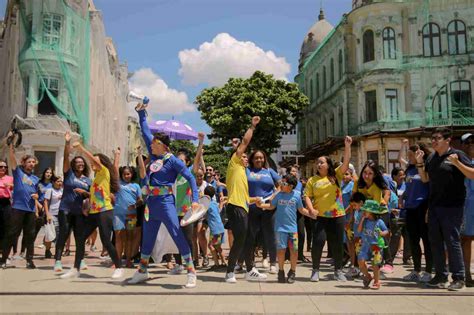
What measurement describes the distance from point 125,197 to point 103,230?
1228 mm

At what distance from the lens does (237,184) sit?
665 centimetres

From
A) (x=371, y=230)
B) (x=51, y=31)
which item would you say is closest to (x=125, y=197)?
(x=371, y=230)

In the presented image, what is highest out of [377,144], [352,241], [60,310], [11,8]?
[11,8]

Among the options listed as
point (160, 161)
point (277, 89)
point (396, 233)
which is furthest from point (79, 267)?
point (277, 89)

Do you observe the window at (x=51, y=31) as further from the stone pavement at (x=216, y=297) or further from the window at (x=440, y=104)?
the window at (x=440, y=104)

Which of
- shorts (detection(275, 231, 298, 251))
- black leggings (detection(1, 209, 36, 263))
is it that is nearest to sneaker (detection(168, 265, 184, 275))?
shorts (detection(275, 231, 298, 251))

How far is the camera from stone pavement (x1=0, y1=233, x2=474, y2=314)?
4.84 m

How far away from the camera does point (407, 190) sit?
287 inches

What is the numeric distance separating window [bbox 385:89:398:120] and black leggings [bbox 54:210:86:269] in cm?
2549

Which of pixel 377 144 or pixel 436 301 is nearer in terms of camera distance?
pixel 436 301

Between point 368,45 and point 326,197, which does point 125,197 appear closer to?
point 326,197

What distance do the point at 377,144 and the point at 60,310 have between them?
87.2 ft

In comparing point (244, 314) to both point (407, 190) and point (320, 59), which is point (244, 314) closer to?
point (407, 190)

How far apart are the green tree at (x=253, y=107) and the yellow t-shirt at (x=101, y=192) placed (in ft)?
79.8
